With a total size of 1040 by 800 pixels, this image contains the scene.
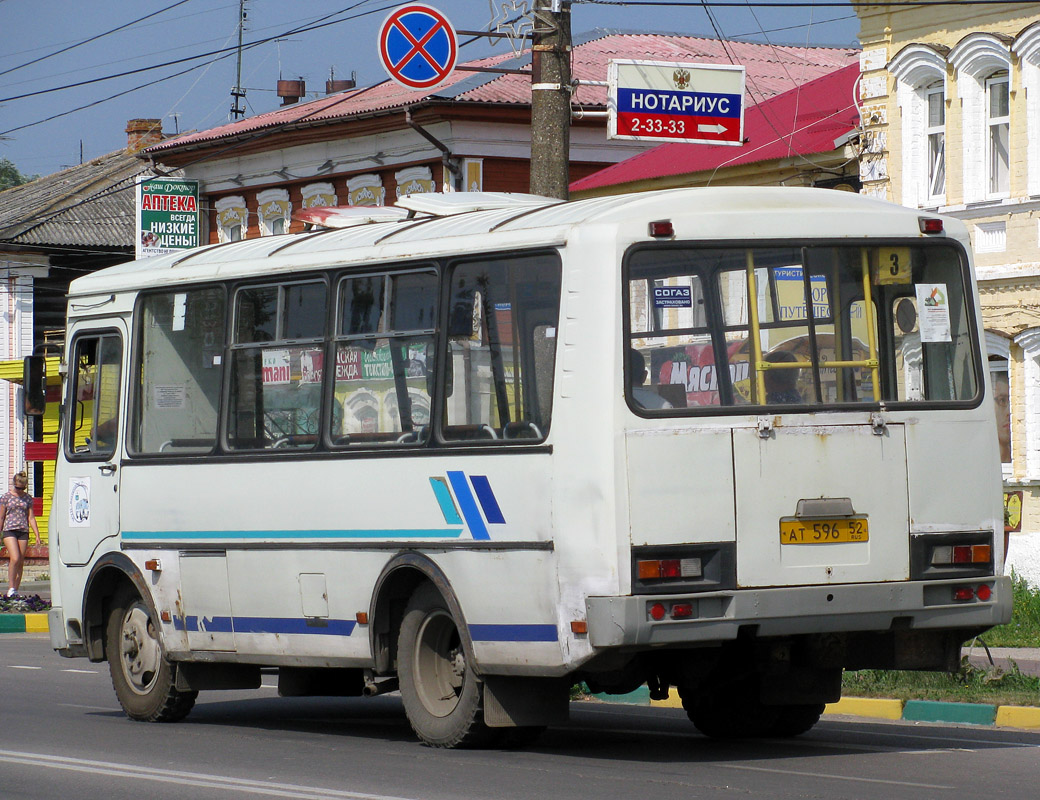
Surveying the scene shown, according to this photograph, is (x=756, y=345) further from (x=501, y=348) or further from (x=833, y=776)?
(x=833, y=776)

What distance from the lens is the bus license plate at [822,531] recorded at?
9.41 m

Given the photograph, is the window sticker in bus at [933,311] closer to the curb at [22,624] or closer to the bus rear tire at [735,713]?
the bus rear tire at [735,713]

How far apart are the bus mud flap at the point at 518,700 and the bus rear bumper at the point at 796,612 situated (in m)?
0.99

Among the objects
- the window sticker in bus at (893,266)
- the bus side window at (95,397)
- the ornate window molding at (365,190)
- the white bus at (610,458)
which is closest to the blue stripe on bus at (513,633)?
the white bus at (610,458)

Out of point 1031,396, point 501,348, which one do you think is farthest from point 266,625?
point 1031,396

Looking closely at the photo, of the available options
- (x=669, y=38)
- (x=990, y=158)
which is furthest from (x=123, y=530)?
(x=669, y=38)

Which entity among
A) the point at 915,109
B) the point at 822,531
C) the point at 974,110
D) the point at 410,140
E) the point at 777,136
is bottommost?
the point at 822,531

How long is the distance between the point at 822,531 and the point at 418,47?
11.6 m

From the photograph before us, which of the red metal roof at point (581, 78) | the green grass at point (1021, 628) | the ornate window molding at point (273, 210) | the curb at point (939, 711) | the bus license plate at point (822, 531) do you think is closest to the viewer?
the bus license plate at point (822, 531)

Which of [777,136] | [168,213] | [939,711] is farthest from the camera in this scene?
[168,213]

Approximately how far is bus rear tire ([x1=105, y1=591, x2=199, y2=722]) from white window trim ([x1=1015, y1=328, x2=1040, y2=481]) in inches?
441

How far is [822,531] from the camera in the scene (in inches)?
373

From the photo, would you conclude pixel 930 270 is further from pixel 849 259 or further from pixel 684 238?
pixel 684 238

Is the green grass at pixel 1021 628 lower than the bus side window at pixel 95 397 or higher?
lower
